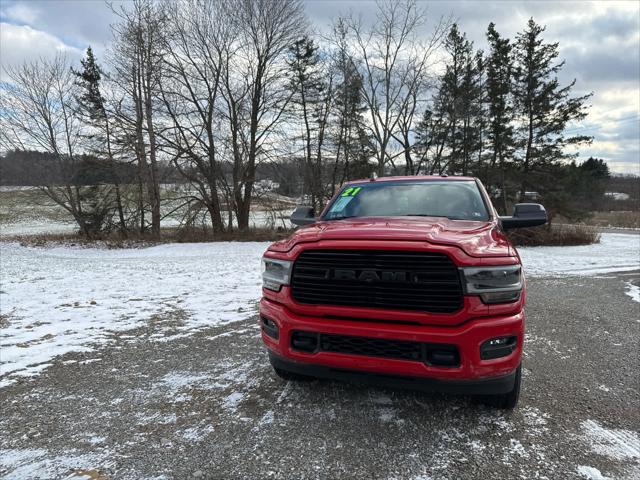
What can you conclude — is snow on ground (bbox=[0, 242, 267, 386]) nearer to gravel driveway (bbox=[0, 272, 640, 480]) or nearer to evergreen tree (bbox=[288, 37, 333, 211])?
gravel driveway (bbox=[0, 272, 640, 480])

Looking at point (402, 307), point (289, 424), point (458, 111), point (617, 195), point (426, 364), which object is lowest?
point (289, 424)

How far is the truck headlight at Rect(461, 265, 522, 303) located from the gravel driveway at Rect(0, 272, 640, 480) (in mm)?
1032

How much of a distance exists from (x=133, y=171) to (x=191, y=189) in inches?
120

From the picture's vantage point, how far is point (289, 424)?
2.80 m

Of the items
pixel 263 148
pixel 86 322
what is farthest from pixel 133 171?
pixel 86 322

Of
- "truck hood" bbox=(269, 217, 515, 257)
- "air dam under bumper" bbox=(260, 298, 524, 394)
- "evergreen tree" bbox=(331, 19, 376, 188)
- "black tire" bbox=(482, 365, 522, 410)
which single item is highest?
"evergreen tree" bbox=(331, 19, 376, 188)

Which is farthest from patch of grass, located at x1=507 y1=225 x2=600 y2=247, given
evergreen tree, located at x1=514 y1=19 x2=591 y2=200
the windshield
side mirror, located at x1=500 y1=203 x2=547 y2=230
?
the windshield

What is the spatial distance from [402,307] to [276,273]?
1.02 meters

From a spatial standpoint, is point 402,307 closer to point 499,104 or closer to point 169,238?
point 169,238

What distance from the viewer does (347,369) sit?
2.63 metres

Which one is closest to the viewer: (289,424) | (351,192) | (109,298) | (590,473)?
(590,473)

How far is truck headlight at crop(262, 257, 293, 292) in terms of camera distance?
288 cm

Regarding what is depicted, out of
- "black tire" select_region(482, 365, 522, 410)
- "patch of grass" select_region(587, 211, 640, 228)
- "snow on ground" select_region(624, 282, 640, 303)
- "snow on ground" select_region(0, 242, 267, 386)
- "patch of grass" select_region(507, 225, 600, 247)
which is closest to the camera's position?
"black tire" select_region(482, 365, 522, 410)

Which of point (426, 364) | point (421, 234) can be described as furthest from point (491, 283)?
point (426, 364)
